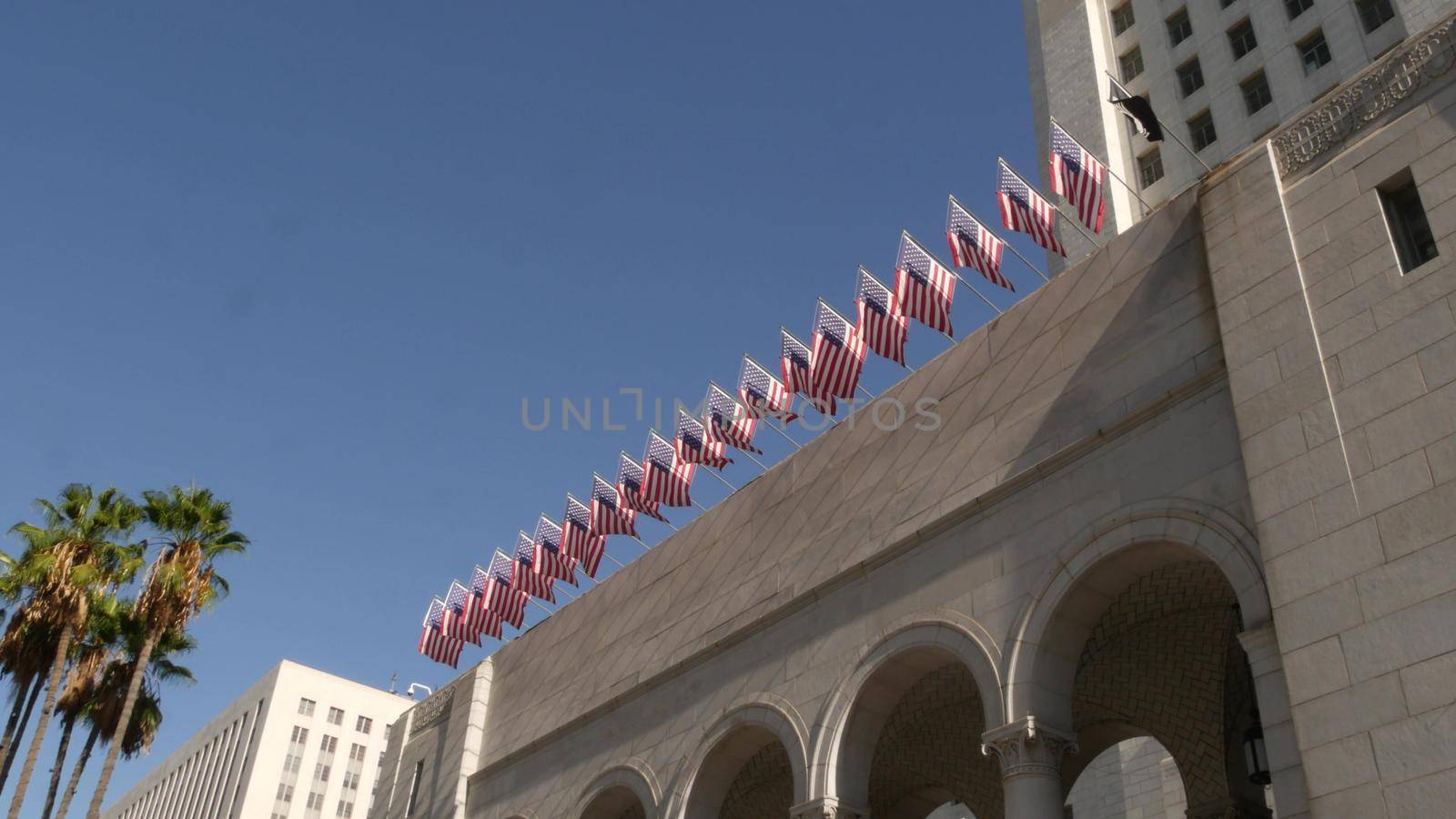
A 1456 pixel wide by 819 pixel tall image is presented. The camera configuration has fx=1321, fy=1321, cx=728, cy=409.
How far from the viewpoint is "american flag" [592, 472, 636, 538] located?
30.3 m

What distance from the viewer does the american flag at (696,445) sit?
92.3 ft

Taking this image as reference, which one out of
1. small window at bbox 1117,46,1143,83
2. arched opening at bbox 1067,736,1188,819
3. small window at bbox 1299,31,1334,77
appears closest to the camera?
arched opening at bbox 1067,736,1188,819

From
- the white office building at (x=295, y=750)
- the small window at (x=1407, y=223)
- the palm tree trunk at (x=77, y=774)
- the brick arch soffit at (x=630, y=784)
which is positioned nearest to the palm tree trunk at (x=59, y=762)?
the palm tree trunk at (x=77, y=774)

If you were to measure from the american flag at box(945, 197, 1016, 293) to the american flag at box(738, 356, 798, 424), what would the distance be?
15.1ft

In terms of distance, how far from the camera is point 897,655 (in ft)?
69.2

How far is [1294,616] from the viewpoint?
1484 centimetres

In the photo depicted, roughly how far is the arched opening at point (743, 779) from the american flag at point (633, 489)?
6147 mm

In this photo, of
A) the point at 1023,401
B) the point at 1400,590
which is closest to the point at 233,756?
the point at 1023,401

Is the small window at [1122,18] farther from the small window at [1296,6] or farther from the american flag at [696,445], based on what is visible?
the american flag at [696,445]

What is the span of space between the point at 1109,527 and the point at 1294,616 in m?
3.70

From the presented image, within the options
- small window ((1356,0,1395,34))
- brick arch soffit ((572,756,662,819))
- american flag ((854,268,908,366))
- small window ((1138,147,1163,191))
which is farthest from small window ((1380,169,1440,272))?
small window ((1138,147,1163,191))

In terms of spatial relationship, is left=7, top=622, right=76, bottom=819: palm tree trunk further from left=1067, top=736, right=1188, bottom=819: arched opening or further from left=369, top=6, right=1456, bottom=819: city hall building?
left=1067, top=736, right=1188, bottom=819: arched opening

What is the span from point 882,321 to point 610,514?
874 cm

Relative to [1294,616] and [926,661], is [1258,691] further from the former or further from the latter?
[926,661]
